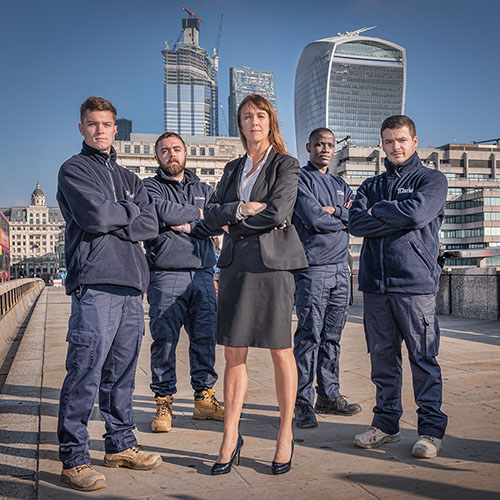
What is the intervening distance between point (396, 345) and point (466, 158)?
14140 centimetres

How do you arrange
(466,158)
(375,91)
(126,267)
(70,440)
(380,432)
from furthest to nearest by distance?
(375,91) < (466,158) < (380,432) < (126,267) < (70,440)

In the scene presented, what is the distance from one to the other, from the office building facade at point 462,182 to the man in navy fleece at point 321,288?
105 meters

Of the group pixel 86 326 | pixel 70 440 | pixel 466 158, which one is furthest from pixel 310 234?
pixel 466 158

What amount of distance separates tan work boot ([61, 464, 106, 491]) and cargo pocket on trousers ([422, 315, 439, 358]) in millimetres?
2093

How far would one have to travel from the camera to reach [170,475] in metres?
3.09

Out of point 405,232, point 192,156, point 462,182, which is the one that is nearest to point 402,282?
point 405,232

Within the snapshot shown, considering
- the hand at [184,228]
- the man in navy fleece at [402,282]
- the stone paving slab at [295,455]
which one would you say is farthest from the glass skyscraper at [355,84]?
the man in navy fleece at [402,282]

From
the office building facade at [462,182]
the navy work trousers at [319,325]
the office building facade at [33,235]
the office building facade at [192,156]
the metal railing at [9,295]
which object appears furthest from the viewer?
the office building facade at [33,235]

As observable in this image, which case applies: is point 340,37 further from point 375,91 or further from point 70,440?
point 70,440

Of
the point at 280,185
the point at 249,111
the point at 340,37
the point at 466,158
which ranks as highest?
the point at 340,37

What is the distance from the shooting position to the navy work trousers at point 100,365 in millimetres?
3055

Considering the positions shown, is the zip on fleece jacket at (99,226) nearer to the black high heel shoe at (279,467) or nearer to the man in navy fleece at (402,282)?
the black high heel shoe at (279,467)

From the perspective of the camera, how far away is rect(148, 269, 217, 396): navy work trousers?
173 inches

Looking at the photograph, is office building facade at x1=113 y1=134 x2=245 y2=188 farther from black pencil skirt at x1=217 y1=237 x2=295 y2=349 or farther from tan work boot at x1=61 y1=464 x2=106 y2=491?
tan work boot at x1=61 y1=464 x2=106 y2=491
